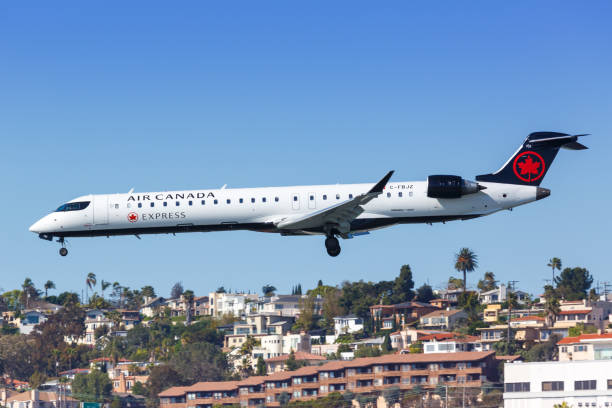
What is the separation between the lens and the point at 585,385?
79000 mm

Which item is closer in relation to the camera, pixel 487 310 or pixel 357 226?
pixel 357 226

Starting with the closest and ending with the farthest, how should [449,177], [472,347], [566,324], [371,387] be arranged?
1. [449,177]
2. [371,387]
3. [472,347]
4. [566,324]

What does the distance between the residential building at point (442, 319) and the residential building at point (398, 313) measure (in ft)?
15.7

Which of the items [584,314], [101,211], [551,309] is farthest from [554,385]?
[584,314]

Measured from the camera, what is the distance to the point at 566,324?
147m

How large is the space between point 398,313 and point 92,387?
54.0 m

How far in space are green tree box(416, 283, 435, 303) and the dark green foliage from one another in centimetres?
6328

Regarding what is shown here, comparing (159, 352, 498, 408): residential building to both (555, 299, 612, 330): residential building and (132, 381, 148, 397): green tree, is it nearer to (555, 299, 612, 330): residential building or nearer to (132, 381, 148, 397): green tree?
→ (132, 381, 148, 397): green tree

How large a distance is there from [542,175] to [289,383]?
2772 inches

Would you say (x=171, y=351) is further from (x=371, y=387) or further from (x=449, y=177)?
(x=449, y=177)

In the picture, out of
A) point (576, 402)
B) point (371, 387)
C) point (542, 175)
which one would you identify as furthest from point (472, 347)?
point (542, 175)

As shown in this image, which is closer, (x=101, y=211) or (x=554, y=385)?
(x=101, y=211)

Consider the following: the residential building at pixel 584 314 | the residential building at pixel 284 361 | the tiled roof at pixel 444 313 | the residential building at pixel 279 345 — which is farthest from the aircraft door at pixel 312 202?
the tiled roof at pixel 444 313

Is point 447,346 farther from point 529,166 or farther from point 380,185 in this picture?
point 380,185
